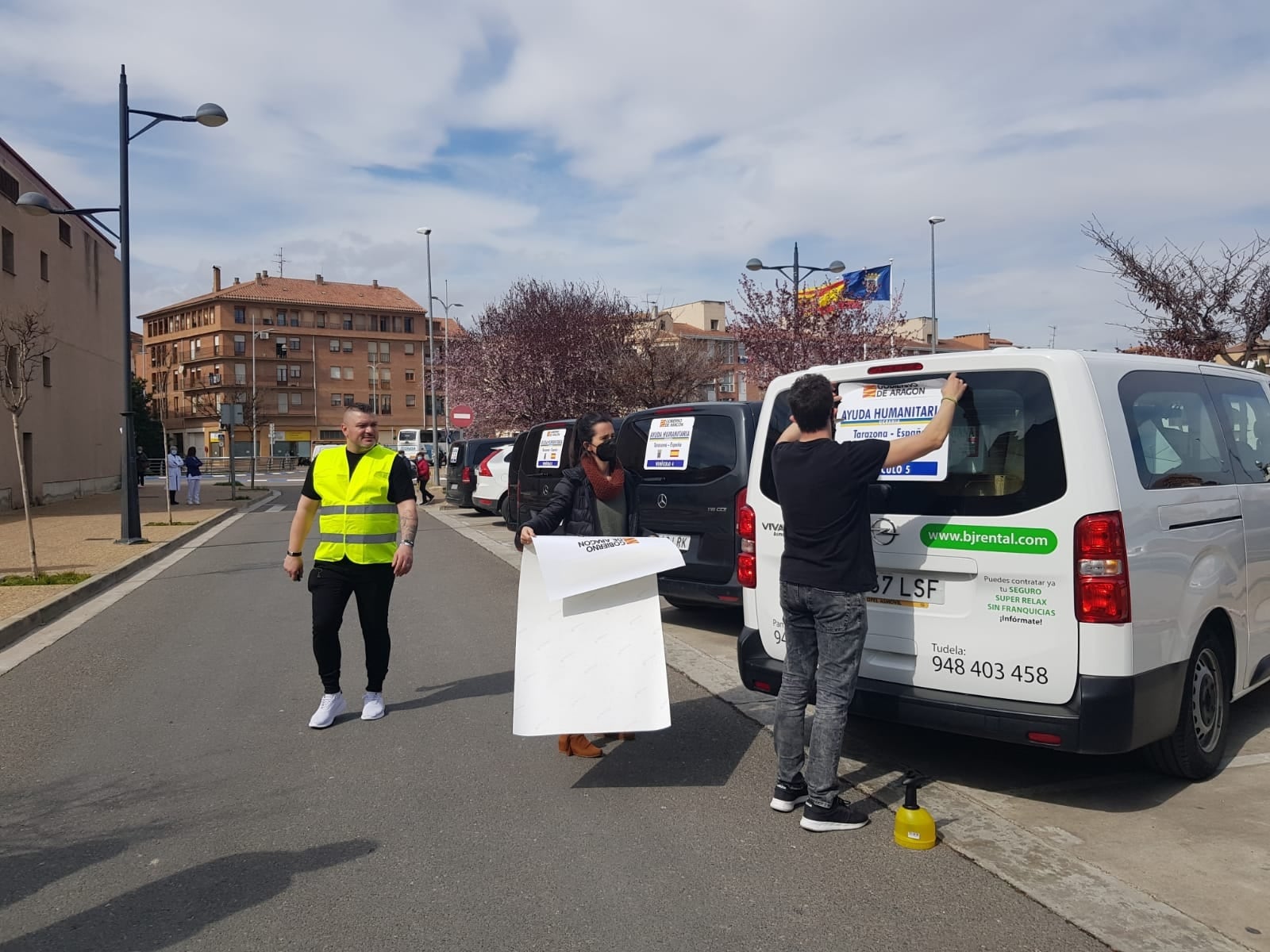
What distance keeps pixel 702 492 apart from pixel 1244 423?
13.0 ft

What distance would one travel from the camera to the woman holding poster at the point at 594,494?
18.5ft

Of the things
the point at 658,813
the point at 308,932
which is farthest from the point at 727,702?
the point at 308,932

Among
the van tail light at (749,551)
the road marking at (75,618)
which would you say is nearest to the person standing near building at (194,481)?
the road marking at (75,618)

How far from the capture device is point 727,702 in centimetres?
639

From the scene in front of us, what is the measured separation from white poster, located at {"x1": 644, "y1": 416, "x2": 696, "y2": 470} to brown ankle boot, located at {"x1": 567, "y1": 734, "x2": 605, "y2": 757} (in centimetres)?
361

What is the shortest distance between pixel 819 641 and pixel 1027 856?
3.58ft

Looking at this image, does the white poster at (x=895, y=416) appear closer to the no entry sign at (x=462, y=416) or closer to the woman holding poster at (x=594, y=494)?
the woman holding poster at (x=594, y=494)

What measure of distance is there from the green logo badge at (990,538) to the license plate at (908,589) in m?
0.16

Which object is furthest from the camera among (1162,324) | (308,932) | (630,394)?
(630,394)

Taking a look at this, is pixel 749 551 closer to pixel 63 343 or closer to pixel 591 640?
pixel 591 640

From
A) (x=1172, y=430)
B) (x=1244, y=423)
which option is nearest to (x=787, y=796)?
(x=1172, y=430)

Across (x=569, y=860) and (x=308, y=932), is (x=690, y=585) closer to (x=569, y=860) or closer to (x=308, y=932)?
(x=569, y=860)

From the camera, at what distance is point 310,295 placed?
9912 cm

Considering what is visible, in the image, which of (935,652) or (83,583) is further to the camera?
(83,583)
